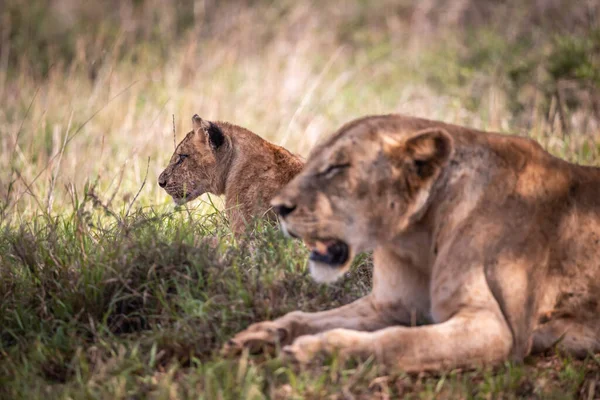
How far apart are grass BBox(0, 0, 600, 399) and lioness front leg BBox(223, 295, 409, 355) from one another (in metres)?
0.08

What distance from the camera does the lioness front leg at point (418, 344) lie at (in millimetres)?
3564

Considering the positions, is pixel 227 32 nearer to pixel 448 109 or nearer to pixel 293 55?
pixel 293 55

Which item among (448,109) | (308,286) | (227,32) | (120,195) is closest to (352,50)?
(227,32)

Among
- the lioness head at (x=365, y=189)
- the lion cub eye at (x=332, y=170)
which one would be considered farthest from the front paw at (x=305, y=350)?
the lion cub eye at (x=332, y=170)

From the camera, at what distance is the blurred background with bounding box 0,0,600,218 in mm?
8023

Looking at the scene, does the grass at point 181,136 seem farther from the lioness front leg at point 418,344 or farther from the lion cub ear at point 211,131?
the lion cub ear at point 211,131

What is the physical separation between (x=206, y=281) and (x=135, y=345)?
65cm

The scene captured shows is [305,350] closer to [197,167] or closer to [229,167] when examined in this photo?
[229,167]

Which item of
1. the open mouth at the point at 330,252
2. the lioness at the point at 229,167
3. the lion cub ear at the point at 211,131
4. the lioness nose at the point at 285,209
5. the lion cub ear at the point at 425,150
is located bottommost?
the open mouth at the point at 330,252

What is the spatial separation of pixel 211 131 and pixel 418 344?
312cm

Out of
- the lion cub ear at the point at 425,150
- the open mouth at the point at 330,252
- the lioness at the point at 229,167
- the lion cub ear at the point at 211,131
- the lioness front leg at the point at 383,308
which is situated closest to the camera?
the lion cub ear at the point at 425,150

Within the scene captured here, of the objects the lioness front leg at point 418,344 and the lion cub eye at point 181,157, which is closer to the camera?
the lioness front leg at point 418,344

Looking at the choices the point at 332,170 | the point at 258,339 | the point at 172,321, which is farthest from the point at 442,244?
the point at 172,321

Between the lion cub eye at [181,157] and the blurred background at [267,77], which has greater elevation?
the blurred background at [267,77]
